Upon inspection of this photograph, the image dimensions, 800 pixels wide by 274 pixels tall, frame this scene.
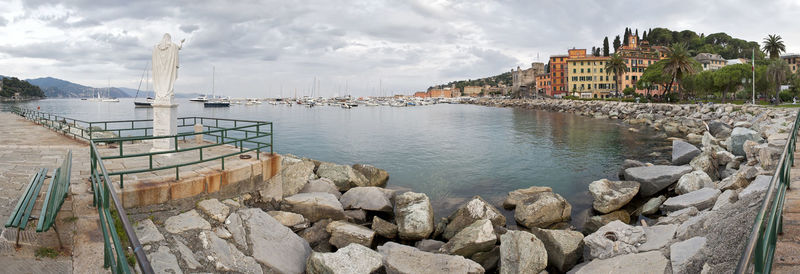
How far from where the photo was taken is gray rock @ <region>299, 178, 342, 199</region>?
43.9ft

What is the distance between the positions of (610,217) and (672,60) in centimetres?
6497

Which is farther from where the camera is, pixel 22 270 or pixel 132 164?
pixel 132 164

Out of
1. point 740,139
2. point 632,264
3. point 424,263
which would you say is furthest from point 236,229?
point 740,139

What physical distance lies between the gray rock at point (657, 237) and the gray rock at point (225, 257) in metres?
7.46

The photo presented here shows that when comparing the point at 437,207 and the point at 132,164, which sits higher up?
the point at 132,164

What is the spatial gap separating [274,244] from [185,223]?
1.76 m

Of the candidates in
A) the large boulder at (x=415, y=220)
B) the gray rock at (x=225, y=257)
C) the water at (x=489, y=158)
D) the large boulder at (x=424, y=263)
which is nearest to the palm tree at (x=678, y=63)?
the water at (x=489, y=158)

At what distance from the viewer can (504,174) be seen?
71.1 ft

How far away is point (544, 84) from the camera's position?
14200cm

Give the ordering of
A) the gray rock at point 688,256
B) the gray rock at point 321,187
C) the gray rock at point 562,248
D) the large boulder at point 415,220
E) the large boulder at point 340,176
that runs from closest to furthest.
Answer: the gray rock at point 688,256, the gray rock at point 562,248, the large boulder at point 415,220, the gray rock at point 321,187, the large boulder at point 340,176

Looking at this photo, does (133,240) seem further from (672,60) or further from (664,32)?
(664,32)

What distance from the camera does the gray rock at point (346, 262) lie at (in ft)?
25.8

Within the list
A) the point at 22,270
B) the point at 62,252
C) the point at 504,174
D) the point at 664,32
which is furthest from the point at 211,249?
the point at 664,32

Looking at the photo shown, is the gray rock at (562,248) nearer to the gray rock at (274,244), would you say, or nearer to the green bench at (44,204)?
the gray rock at (274,244)
